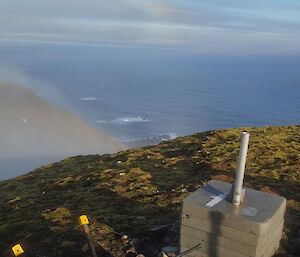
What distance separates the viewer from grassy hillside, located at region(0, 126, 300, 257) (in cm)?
1524

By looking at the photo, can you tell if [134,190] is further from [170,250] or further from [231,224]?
[231,224]

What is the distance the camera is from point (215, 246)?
11.7 metres

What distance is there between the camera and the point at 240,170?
1116 centimetres

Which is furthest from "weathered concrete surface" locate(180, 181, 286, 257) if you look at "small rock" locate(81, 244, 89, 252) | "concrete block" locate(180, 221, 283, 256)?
"small rock" locate(81, 244, 89, 252)

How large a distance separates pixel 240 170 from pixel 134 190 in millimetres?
9860

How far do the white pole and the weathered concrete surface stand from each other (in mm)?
271

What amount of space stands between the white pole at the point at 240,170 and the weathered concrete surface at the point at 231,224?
27cm

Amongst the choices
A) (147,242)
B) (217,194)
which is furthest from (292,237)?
(147,242)

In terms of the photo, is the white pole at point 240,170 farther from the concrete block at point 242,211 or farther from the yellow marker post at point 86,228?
the yellow marker post at point 86,228

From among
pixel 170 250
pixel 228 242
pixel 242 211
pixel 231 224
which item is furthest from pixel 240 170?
pixel 170 250

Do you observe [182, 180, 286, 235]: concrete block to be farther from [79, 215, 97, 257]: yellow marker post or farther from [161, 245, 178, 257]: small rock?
[79, 215, 97, 257]: yellow marker post

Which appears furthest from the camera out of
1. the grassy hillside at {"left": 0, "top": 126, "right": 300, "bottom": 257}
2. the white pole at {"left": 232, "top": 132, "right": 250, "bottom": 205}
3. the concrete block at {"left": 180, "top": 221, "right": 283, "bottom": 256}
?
the grassy hillside at {"left": 0, "top": 126, "right": 300, "bottom": 257}

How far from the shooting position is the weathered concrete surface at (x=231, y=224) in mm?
11031

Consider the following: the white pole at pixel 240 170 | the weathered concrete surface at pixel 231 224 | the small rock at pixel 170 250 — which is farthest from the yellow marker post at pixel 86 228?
the white pole at pixel 240 170
